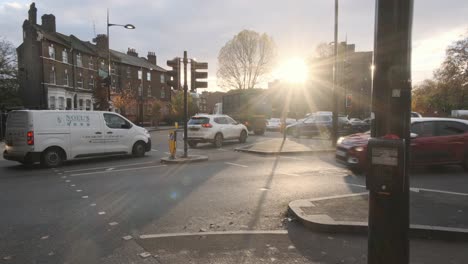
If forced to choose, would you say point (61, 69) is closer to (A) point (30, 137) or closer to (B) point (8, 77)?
(B) point (8, 77)

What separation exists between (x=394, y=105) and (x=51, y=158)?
11334 mm

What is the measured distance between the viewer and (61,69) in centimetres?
4106

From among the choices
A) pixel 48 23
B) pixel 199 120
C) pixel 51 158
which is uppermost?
pixel 48 23

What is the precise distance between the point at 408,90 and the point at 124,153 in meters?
12.4

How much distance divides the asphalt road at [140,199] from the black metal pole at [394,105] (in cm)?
251

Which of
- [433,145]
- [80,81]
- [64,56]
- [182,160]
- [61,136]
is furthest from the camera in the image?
[80,81]

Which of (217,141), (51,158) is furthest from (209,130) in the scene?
(51,158)

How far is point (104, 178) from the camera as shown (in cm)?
934

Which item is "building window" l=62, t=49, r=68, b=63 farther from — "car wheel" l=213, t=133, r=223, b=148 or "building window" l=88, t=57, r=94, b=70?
"car wheel" l=213, t=133, r=223, b=148

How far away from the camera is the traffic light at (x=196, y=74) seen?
12.9 m

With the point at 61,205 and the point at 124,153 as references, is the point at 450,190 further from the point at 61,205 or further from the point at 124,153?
the point at 124,153

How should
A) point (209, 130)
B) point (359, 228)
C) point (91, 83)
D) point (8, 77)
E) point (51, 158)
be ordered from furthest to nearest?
point (91, 83)
point (8, 77)
point (209, 130)
point (51, 158)
point (359, 228)

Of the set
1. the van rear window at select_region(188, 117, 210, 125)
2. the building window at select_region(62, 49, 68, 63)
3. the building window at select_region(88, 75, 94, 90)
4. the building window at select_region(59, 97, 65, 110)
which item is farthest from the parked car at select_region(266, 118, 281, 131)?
the building window at select_region(62, 49, 68, 63)

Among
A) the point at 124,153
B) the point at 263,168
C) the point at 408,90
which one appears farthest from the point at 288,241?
the point at 124,153
